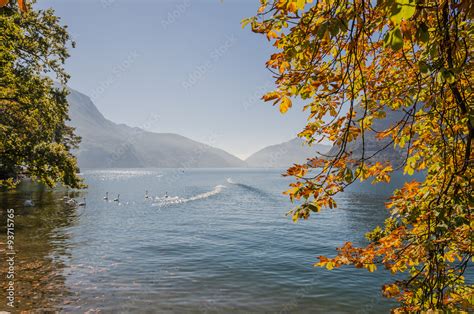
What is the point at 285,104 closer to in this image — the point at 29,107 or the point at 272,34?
the point at 272,34

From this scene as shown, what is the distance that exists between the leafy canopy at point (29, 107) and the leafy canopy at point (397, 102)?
636 inches

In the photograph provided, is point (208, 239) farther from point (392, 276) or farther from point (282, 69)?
point (282, 69)

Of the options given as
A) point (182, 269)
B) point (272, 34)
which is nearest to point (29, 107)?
point (182, 269)

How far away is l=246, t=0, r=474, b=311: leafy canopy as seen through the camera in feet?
10.5

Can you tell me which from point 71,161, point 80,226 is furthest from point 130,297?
point 80,226

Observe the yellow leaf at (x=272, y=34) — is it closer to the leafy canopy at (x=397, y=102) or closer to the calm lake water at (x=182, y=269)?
the leafy canopy at (x=397, y=102)

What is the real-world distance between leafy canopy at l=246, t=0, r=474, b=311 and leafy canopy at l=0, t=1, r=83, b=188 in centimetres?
1617

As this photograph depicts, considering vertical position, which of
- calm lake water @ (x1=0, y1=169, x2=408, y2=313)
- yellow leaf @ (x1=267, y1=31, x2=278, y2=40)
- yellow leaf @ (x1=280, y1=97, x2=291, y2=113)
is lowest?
calm lake water @ (x1=0, y1=169, x2=408, y2=313)

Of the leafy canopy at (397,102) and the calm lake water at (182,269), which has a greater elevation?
the leafy canopy at (397,102)

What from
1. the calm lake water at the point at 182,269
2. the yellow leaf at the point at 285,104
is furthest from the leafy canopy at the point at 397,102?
the calm lake water at the point at 182,269

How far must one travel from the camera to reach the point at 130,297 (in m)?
15.9

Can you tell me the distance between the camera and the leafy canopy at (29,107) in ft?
52.5

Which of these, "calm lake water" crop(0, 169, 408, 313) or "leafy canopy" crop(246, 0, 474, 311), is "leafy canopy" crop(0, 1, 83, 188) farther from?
"leafy canopy" crop(246, 0, 474, 311)

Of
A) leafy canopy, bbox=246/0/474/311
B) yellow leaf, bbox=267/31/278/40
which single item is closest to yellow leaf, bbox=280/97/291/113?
leafy canopy, bbox=246/0/474/311
